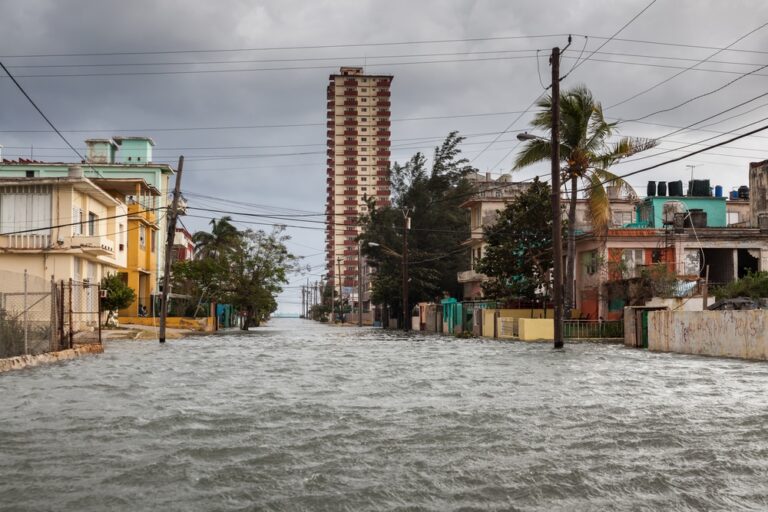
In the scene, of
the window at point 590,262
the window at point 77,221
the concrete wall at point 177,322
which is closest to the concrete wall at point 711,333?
the window at point 590,262

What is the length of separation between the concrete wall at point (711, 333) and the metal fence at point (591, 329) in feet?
25.7

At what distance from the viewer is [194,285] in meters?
67.6

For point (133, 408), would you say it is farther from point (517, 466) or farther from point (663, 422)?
point (663, 422)

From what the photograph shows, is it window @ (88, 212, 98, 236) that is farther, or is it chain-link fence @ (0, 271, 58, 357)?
window @ (88, 212, 98, 236)

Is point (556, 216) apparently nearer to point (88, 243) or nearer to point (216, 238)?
point (88, 243)

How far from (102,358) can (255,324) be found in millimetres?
67490

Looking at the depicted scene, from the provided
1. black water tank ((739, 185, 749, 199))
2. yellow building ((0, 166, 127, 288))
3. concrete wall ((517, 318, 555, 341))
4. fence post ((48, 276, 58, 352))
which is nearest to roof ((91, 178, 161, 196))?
yellow building ((0, 166, 127, 288))

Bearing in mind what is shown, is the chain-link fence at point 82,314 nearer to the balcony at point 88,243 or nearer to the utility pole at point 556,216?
the balcony at point 88,243

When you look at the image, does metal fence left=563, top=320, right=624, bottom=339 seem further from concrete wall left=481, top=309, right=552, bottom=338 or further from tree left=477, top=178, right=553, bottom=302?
tree left=477, top=178, right=553, bottom=302

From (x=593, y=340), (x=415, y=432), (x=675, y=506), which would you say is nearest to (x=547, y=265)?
(x=593, y=340)

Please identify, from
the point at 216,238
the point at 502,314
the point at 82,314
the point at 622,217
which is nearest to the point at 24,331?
the point at 82,314

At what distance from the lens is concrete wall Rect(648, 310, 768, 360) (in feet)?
76.0

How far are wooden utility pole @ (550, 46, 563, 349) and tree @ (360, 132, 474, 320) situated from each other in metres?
35.4

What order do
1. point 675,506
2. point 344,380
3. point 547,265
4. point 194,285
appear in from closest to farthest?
point 675,506 → point 344,380 → point 547,265 → point 194,285
